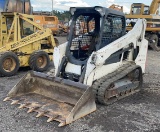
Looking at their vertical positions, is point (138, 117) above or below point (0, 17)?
below

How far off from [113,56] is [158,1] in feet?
36.0

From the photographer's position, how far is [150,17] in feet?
47.9

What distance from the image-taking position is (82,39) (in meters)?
6.09

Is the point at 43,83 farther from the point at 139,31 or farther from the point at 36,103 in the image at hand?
the point at 139,31

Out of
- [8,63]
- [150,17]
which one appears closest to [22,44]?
[8,63]

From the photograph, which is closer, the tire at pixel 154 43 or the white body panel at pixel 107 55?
the white body panel at pixel 107 55

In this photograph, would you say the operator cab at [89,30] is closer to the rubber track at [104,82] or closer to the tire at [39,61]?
the rubber track at [104,82]

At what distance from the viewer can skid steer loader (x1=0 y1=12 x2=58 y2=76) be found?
7.71 metres

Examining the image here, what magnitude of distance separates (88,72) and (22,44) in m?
3.62

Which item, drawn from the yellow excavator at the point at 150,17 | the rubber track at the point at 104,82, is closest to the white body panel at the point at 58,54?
the rubber track at the point at 104,82

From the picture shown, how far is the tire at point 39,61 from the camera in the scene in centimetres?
820

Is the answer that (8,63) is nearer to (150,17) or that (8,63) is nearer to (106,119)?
(106,119)

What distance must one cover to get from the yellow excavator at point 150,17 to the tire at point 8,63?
7823 mm

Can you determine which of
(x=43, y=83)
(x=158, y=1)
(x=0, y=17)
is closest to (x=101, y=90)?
(x=43, y=83)
